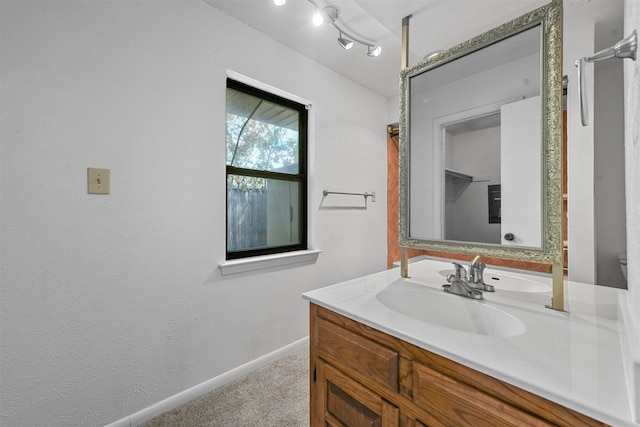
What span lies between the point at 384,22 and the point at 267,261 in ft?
5.03

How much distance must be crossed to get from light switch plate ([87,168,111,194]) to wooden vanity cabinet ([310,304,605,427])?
1.12 metres

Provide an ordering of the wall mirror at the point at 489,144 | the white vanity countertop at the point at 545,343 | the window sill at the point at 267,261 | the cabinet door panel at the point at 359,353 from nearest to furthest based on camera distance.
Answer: the white vanity countertop at the point at 545,343 → the cabinet door panel at the point at 359,353 → the wall mirror at the point at 489,144 → the window sill at the point at 267,261

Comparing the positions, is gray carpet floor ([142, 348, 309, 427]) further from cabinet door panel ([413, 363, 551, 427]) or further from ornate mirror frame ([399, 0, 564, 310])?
ornate mirror frame ([399, 0, 564, 310])

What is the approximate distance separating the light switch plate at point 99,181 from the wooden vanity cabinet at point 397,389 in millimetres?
1117

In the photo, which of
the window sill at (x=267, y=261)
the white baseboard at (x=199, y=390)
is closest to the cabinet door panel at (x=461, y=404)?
the window sill at (x=267, y=261)

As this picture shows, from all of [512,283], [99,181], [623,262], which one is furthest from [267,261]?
[623,262]

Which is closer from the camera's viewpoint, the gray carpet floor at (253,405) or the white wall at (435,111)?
the white wall at (435,111)

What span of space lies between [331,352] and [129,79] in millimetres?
1552

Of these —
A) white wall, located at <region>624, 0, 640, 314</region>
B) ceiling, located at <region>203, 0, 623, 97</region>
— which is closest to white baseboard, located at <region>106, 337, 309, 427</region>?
white wall, located at <region>624, 0, 640, 314</region>

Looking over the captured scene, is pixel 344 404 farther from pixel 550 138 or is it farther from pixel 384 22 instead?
pixel 384 22

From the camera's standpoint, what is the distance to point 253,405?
1517 mm

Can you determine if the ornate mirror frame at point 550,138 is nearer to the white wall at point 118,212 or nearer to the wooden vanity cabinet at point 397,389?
the wooden vanity cabinet at point 397,389

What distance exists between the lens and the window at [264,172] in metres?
1.87

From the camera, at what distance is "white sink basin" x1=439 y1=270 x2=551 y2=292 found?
1093mm
